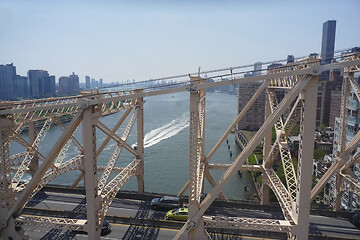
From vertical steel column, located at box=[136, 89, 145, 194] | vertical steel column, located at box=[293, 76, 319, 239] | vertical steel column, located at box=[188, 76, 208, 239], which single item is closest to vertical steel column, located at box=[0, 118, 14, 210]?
vertical steel column, located at box=[136, 89, 145, 194]

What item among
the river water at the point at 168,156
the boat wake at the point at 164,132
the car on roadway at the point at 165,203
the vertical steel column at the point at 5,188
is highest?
the vertical steel column at the point at 5,188

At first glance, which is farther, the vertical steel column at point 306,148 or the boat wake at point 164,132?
the boat wake at point 164,132

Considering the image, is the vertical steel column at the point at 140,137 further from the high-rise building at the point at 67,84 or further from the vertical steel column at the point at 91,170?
the high-rise building at the point at 67,84

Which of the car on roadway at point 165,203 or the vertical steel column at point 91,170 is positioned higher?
the vertical steel column at point 91,170

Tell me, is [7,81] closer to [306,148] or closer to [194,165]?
[194,165]

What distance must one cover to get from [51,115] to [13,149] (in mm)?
Result: 32131

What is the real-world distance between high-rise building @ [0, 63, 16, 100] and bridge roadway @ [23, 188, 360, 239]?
71.0 m

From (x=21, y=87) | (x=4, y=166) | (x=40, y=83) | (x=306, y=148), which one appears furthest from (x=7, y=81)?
(x=306, y=148)

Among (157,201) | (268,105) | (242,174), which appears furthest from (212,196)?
(242,174)

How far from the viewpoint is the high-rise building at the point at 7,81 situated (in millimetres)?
72750

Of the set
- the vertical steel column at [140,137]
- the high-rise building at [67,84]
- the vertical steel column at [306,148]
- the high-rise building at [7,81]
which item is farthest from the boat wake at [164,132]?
the high-rise building at [67,84]

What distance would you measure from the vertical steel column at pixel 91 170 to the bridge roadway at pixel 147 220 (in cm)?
201

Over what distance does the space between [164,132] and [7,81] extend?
52019mm

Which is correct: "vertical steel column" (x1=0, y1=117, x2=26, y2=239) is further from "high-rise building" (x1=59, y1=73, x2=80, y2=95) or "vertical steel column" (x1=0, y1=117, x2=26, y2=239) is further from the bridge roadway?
"high-rise building" (x1=59, y1=73, x2=80, y2=95)
